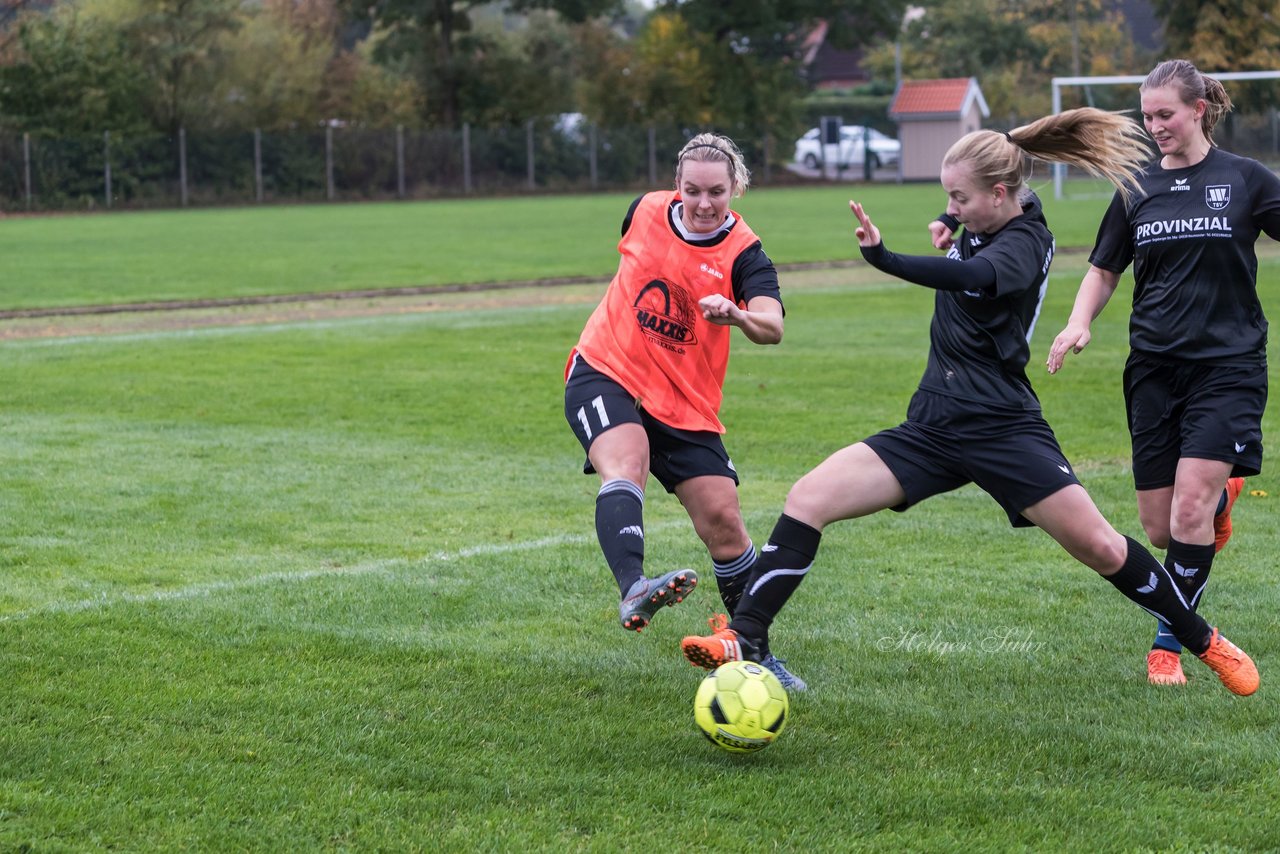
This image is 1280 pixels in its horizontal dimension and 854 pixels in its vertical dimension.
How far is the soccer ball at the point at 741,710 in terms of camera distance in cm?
449

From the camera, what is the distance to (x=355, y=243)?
2928 cm

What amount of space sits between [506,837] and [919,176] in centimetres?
5891

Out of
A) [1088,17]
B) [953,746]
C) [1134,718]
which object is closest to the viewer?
[953,746]

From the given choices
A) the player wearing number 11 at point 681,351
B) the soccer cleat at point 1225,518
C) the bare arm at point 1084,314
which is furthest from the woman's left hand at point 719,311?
the soccer cleat at point 1225,518

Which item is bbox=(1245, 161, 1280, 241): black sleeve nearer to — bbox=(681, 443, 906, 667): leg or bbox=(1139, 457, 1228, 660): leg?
bbox=(1139, 457, 1228, 660): leg

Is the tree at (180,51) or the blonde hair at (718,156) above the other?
the tree at (180,51)

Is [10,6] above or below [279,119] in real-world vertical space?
above

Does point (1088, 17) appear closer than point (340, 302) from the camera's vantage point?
No

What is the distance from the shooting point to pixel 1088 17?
77.4 metres

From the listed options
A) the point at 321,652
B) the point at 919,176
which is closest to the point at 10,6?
the point at 919,176

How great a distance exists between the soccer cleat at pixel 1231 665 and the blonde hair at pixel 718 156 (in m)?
2.22

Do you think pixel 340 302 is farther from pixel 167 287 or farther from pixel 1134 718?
pixel 1134 718

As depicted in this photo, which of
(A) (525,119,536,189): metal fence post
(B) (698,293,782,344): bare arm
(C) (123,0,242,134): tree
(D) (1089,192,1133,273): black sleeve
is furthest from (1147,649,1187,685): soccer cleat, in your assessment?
(A) (525,119,536,189): metal fence post

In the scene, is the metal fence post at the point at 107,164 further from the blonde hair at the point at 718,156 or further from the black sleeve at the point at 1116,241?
the black sleeve at the point at 1116,241
